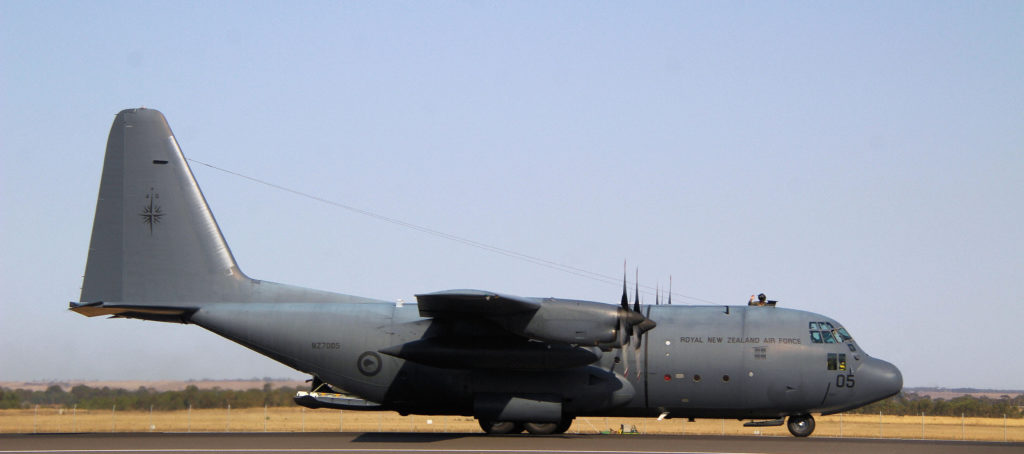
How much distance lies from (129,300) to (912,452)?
1802cm

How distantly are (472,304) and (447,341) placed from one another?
1.80m

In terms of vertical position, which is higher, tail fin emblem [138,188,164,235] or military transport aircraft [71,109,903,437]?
tail fin emblem [138,188,164,235]

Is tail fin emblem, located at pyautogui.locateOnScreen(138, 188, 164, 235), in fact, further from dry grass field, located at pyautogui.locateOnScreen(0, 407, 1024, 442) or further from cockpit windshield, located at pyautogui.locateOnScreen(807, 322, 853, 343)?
cockpit windshield, located at pyautogui.locateOnScreen(807, 322, 853, 343)

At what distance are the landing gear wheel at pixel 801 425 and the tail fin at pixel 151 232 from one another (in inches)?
540

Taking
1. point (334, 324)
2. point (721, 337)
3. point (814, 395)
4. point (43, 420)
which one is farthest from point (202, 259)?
point (43, 420)

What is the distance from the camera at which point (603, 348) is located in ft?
71.5

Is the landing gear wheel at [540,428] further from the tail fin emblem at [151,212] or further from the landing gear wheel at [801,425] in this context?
the tail fin emblem at [151,212]

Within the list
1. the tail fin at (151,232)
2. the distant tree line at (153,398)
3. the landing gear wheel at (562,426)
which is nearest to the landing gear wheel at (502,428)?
the landing gear wheel at (562,426)

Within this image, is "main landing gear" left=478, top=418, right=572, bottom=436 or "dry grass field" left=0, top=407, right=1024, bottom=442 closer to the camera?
"main landing gear" left=478, top=418, right=572, bottom=436

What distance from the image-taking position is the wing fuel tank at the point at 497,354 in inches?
866

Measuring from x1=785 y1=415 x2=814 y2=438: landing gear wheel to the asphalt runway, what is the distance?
573 mm

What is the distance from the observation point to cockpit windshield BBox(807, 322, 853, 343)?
2328 centimetres

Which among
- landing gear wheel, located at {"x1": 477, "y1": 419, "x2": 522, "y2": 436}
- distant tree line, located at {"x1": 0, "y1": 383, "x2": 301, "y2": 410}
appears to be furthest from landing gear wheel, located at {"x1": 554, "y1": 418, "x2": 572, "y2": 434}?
distant tree line, located at {"x1": 0, "y1": 383, "x2": 301, "y2": 410}

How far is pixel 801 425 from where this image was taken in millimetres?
24016
